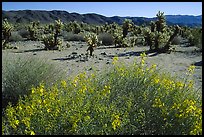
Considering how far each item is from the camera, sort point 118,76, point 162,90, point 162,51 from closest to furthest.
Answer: point 162,90
point 118,76
point 162,51

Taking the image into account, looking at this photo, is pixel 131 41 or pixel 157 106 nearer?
pixel 157 106

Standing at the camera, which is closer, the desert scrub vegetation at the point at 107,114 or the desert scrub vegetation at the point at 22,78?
the desert scrub vegetation at the point at 107,114

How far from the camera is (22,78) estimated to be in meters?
7.30

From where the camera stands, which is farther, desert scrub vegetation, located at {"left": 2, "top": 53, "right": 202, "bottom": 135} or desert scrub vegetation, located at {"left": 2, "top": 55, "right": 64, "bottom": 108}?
desert scrub vegetation, located at {"left": 2, "top": 55, "right": 64, "bottom": 108}

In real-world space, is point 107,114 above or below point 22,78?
above

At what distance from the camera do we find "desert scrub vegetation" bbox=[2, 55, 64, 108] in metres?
7.24

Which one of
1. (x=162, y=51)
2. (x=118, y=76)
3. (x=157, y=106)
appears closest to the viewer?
(x=157, y=106)

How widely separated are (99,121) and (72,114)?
14.0 inches

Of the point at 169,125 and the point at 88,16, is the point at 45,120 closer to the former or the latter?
the point at 169,125

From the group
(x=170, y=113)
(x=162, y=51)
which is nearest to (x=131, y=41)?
(x=162, y=51)

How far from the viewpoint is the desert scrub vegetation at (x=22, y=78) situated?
724cm

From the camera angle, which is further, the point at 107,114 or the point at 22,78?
the point at 22,78

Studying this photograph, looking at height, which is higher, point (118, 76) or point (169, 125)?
point (118, 76)

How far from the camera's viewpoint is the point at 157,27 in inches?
912
